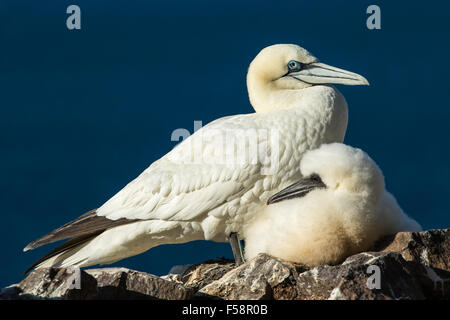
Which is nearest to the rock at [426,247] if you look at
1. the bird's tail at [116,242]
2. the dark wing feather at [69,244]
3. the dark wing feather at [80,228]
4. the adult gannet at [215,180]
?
the adult gannet at [215,180]

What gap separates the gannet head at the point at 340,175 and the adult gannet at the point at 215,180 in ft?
1.87

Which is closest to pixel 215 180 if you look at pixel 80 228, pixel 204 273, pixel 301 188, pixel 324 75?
pixel 204 273

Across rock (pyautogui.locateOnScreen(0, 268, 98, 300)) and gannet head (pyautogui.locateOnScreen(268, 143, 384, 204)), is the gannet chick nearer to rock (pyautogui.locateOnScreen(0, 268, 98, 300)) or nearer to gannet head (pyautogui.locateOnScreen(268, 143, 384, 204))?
gannet head (pyautogui.locateOnScreen(268, 143, 384, 204))

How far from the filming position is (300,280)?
5148mm

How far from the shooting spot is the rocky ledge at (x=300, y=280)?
4.86 m

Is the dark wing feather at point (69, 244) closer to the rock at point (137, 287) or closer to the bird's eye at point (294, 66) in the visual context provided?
the rock at point (137, 287)

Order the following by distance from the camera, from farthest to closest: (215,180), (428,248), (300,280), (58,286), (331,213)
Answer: (215,180)
(331,213)
(428,248)
(300,280)
(58,286)

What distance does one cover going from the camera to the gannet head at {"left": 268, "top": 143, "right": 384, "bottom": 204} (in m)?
5.95

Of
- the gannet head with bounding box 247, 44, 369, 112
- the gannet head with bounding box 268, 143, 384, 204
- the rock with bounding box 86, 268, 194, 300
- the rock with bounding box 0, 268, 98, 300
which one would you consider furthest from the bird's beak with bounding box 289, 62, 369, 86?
the rock with bounding box 0, 268, 98, 300

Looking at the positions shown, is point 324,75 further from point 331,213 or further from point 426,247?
point 426,247

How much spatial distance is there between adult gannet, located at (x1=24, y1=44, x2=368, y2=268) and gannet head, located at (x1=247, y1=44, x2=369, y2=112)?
13mm

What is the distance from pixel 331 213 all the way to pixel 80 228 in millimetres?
2381
